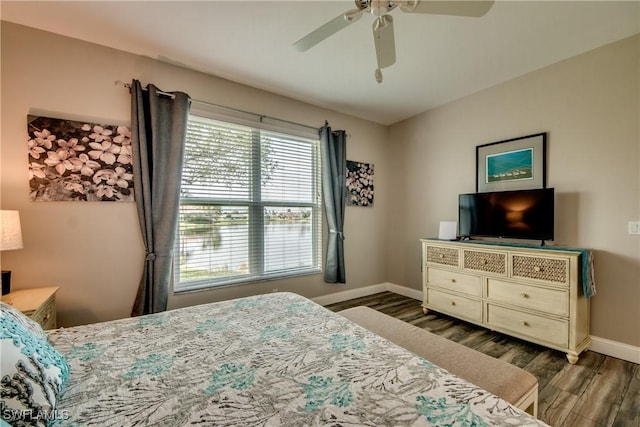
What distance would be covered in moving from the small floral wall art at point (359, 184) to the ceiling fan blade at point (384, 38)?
1887mm

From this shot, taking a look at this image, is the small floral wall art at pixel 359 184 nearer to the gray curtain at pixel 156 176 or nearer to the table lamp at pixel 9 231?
the gray curtain at pixel 156 176

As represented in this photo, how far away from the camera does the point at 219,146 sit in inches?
112

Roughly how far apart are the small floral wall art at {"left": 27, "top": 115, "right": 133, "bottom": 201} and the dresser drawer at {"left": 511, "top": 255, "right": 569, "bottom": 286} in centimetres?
352

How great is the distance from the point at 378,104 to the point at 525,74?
60.9 inches

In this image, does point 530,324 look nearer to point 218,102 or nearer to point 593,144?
point 593,144

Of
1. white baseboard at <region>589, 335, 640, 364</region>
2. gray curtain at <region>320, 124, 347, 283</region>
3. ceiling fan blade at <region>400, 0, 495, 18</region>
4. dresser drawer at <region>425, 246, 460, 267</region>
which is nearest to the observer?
ceiling fan blade at <region>400, 0, 495, 18</region>

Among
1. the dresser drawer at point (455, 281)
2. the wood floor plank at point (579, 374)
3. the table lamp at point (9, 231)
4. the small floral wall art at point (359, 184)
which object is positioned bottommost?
the wood floor plank at point (579, 374)

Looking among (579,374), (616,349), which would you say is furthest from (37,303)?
(616,349)

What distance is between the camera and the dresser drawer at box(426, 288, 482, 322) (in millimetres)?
2797

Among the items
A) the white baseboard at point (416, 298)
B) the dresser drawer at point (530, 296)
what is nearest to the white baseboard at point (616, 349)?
the white baseboard at point (416, 298)

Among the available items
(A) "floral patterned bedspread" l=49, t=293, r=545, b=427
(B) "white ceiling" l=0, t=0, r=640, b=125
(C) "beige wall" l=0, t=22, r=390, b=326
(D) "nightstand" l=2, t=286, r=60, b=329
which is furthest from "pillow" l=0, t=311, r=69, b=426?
(B) "white ceiling" l=0, t=0, r=640, b=125

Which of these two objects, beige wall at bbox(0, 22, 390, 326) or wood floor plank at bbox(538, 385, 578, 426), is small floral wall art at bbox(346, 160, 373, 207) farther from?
wood floor plank at bbox(538, 385, 578, 426)

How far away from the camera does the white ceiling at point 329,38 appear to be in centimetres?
190

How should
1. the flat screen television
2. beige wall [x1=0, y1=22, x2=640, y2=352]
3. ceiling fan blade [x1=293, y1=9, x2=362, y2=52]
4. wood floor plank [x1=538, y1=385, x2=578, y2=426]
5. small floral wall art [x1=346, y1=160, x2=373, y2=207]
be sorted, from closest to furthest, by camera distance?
ceiling fan blade [x1=293, y1=9, x2=362, y2=52] < wood floor plank [x1=538, y1=385, x2=578, y2=426] < beige wall [x1=0, y1=22, x2=640, y2=352] < the flat screen television < small floral wall art [x1=346, y1=160, x2=373, y2=207]
